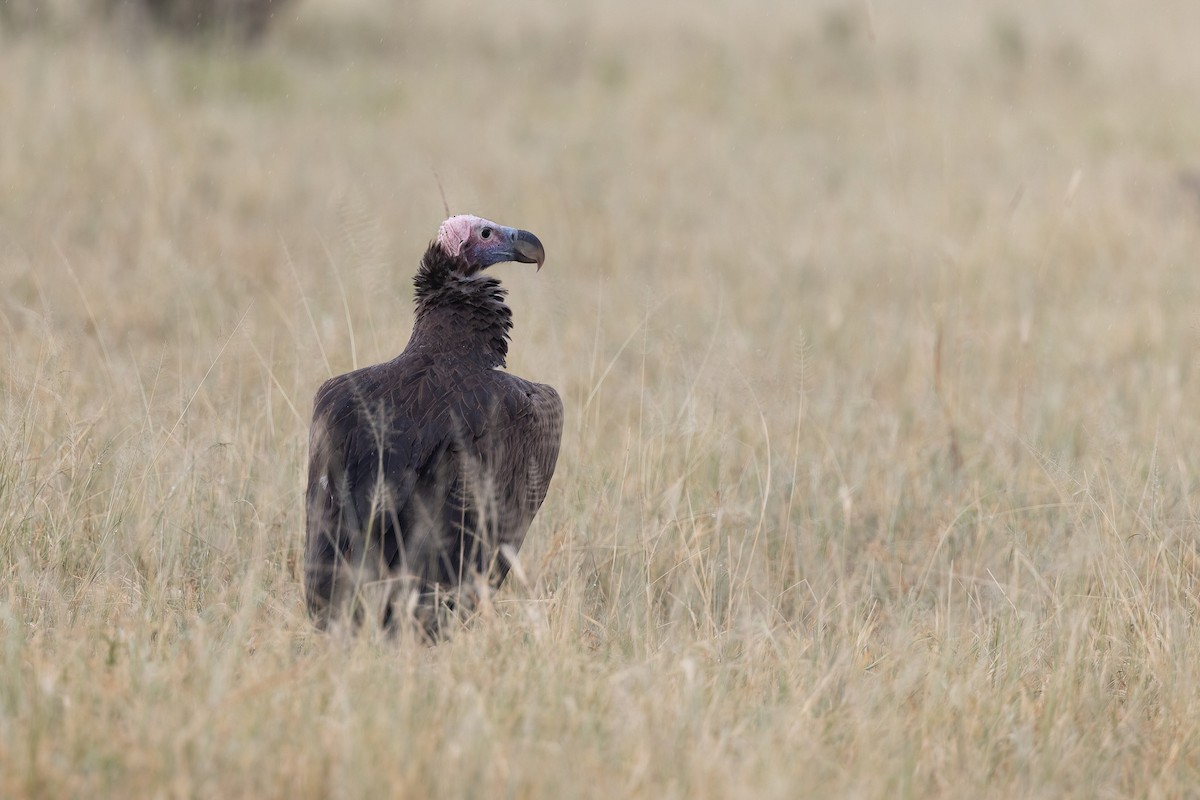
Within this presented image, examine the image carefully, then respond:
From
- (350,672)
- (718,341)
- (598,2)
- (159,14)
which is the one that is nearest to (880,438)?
(718,341)

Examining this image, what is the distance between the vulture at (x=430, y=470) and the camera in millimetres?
3062

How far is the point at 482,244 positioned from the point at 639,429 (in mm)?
1044

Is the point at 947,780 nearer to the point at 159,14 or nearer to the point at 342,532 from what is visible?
the point at 342,532

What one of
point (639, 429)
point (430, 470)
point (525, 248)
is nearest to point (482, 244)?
point (525, 248)

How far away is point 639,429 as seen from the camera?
461cm

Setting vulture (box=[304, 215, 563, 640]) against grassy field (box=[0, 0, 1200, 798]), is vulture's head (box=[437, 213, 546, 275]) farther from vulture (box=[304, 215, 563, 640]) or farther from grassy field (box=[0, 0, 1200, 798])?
grassy field (box=[0, 0, 1200, 798])

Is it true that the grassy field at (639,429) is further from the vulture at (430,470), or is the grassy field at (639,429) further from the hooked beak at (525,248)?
the hooked beak at (525,248)

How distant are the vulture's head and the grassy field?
16.3 inches

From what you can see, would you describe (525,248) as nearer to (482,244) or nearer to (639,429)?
(482,244)

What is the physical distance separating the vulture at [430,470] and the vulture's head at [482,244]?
0.10 feet

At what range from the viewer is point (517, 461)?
3389mm

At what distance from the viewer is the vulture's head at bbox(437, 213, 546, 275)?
377 centimetres


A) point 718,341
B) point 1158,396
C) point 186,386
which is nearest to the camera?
point 186,386

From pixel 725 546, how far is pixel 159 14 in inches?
356
